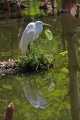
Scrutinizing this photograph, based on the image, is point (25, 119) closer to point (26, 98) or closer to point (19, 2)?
point (26, 98)

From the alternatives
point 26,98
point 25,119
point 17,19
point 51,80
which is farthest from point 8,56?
point 17,19

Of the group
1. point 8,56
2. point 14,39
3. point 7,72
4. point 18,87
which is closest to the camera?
point 18,87

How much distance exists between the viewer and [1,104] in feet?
17.4

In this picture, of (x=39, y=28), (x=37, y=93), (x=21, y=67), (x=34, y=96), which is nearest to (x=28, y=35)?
(x=39, y=28)

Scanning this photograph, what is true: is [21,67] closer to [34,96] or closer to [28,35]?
[28,35]

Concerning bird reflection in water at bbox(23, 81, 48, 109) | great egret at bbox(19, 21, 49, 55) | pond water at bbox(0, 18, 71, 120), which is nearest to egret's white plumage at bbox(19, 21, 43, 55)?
great egret at bbox(19, 21, 49, 55)

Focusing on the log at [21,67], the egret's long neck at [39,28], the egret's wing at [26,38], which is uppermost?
the egret's long neck at [39,28]

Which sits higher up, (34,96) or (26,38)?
(26,38)

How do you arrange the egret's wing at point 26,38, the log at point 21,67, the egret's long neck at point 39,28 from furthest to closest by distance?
the egret's long neck at point 39,28 < the egret's wing at point 26,38 < the log at point 21,67

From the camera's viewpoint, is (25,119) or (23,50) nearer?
(25,119)

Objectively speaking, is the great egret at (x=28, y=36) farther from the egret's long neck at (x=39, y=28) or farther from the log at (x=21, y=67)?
the log at (x=21, y=67)

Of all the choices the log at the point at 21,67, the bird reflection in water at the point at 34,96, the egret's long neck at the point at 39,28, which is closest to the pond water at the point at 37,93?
the bird reflection in water at the point at 34,96

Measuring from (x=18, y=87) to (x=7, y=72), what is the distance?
0.66 meters

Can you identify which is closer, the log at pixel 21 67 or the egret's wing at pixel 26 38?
the log at pixel 21 67
